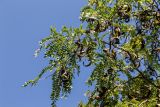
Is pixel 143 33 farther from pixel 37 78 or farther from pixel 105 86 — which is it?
pixel 37 78

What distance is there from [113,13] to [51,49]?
1.55 meters

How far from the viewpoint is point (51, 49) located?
7.93m

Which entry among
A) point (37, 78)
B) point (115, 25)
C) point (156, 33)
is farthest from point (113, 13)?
point (37, 78)

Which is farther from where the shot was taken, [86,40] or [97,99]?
[97,99]

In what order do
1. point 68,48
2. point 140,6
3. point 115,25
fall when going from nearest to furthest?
point 68,48 → point 115,25 → point 140,6

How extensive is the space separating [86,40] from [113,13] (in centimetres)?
115

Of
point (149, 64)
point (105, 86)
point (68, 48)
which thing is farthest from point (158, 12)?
point (68, 48)

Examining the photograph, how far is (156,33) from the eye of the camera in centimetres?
977

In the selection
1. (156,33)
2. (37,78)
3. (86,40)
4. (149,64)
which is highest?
(156,33)

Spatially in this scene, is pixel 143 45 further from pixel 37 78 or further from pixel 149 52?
pixel 37 78

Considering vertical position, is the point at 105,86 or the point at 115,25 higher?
the point at 115,25

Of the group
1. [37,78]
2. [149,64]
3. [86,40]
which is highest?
[149,64]

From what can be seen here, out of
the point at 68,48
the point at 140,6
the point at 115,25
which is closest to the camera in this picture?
the point at 68,48

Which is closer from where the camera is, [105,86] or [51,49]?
[51,49]
